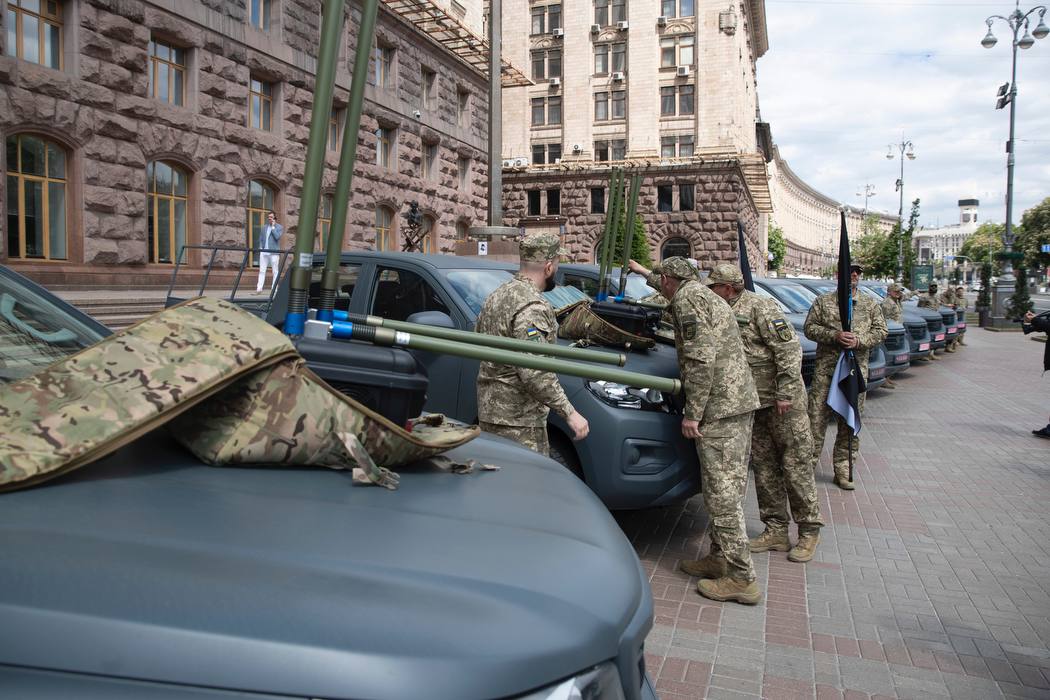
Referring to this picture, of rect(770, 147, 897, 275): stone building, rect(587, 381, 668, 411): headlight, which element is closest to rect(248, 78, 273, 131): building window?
rect(587, 381, 668, 411): headlight

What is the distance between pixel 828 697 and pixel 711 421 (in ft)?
5.42

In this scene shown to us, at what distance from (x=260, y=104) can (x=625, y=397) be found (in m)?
18.7

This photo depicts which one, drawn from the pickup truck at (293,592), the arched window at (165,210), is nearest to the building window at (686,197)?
the arched window at (165,210)

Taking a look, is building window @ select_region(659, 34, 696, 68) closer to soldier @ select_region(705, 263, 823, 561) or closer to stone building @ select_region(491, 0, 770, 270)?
stone building @ select_region(491, 0, 770, 270)

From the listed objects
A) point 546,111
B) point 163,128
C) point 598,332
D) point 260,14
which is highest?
point 546,111

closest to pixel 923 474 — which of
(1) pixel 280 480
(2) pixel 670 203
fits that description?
(1) pixel 280 480

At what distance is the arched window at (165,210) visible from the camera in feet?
57.2

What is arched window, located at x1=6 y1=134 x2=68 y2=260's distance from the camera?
Result: 1473 centimetres

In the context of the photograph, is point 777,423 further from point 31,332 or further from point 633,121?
point 633,121

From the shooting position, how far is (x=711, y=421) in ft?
15.7

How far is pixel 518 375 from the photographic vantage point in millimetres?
4340

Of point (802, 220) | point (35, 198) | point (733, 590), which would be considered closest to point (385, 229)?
point (35, 198)

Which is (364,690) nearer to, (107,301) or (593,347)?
(593,347)

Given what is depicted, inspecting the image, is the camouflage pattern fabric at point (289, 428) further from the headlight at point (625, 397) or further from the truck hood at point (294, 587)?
the headlight at point (625, 397)
